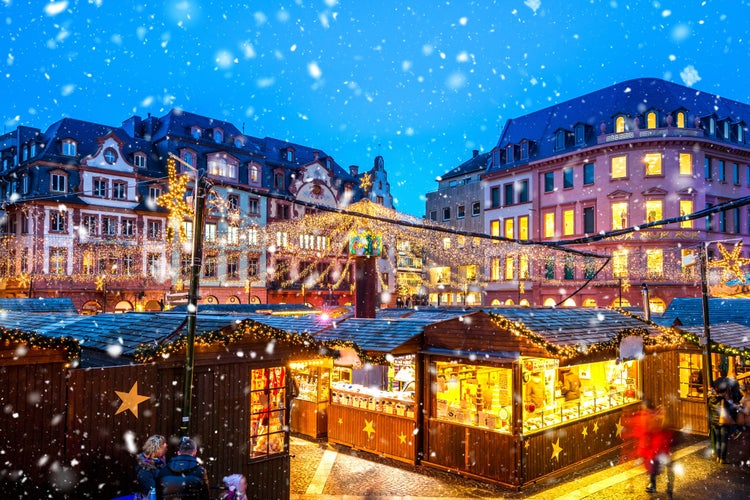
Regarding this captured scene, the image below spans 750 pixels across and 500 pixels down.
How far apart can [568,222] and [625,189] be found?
216 inches

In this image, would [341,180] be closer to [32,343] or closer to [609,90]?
[609,90]

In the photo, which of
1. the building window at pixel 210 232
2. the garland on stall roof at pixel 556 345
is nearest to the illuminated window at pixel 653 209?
the garland on stall roof at pixel 556 345

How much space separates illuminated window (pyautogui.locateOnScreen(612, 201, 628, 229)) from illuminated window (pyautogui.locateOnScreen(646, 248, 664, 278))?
9.36 feet

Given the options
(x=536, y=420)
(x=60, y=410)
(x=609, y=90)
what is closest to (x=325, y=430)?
(x=536, y=420)

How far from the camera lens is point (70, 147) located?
45094 mm

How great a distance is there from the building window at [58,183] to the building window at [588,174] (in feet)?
127

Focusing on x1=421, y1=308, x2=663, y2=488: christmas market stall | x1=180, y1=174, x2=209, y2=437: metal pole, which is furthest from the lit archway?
x1=180, y1=174, x2=209, y2=437: metal pole

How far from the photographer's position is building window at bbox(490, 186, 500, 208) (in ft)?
183

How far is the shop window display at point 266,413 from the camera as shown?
37.2 ft

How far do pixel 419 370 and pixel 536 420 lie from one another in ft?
9.47

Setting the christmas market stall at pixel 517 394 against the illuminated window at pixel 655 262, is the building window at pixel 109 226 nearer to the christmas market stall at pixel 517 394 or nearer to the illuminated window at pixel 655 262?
the christmas market stall at pixel 517 394

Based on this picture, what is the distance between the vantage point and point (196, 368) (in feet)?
33.9

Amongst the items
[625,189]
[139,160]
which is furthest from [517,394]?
[139,160]

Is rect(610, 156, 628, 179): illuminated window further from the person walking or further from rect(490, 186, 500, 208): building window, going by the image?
the person walking
